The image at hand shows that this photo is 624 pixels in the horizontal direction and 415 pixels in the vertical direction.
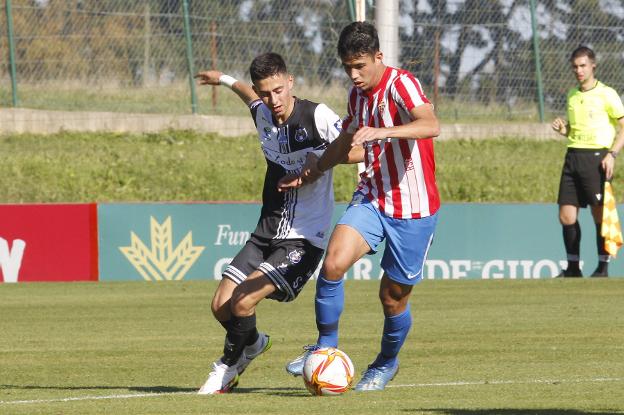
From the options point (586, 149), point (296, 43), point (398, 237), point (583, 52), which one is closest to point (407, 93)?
point (398, 237)

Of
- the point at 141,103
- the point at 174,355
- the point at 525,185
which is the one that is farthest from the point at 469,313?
the point at 141,103

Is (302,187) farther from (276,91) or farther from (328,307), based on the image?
(328,307)

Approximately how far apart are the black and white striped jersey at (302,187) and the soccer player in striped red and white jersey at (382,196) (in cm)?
34

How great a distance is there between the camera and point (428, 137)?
7008mm

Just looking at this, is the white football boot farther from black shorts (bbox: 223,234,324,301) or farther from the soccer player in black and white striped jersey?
black shorts (bbox: 223,234,324,301)

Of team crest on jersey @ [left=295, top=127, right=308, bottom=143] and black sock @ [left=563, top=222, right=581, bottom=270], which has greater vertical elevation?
team crest on jersey @ [left=295, top=127, right=308, bottom=143]

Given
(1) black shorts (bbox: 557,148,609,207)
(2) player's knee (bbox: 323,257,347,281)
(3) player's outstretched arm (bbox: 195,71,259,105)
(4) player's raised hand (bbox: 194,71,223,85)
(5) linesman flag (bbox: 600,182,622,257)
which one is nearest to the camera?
(2) player's knee (bbox: 323,257,347,281)

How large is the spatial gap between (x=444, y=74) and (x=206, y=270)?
20.8 ft

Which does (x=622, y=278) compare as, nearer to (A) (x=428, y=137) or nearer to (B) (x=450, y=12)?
(B) (x=450, y=12)

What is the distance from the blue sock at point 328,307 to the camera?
24.7 ft

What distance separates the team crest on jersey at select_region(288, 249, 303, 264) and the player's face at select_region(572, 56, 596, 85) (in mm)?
7550

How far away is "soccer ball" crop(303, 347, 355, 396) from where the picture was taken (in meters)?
7.23

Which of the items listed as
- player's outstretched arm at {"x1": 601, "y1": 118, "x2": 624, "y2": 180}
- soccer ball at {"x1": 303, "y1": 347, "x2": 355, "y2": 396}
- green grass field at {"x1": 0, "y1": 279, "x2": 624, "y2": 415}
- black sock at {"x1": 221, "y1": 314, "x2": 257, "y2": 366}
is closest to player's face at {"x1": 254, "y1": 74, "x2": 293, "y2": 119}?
black sock at {"x1": 221, "y1": 314, "x2": 257, "y2": 366}

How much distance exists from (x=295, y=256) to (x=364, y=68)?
1.28 meters
